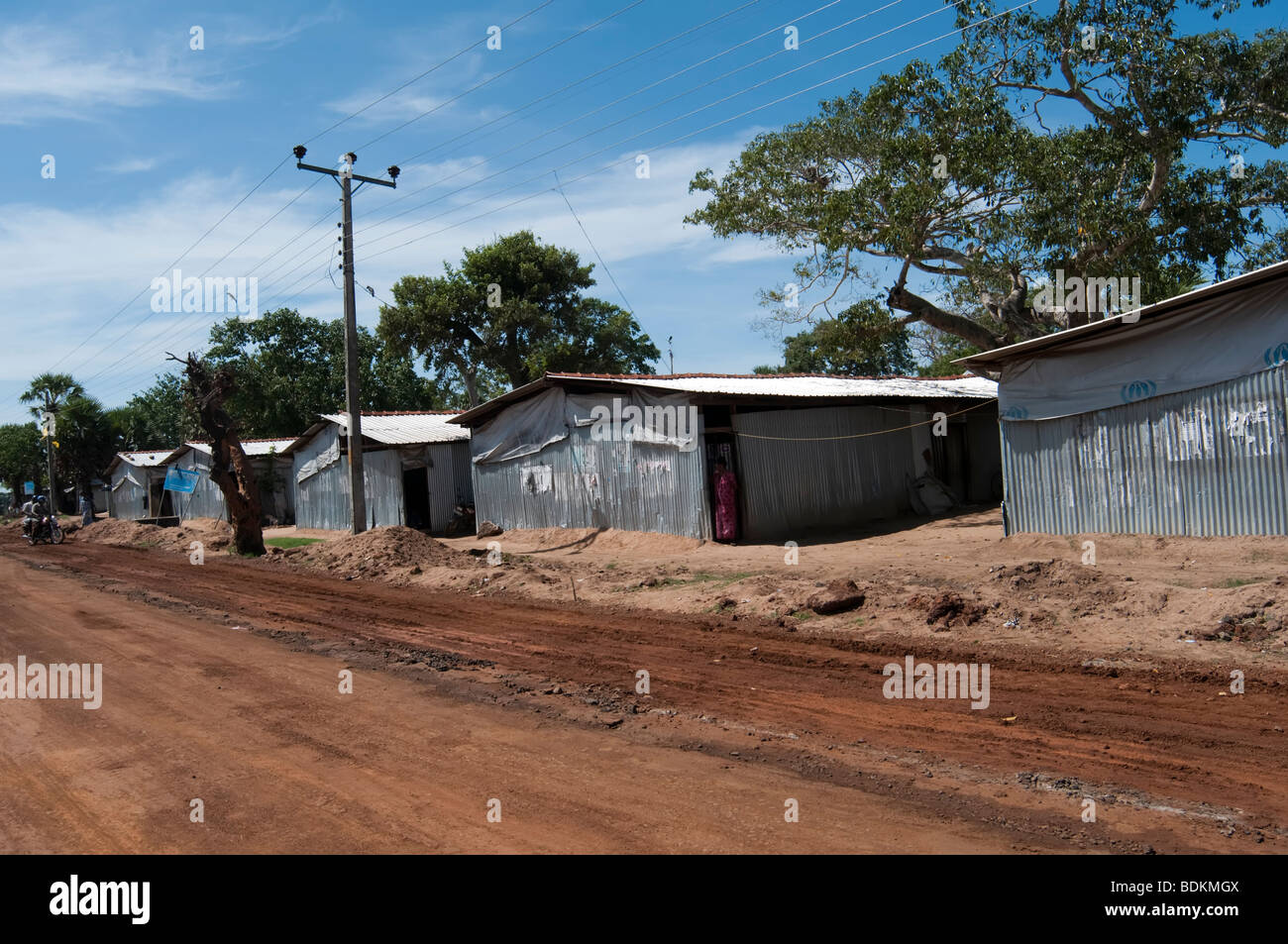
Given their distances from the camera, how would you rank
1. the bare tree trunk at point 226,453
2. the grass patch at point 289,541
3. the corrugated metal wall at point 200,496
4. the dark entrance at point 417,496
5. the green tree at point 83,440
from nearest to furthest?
1. the bare tree trunk at point 226,453
2. the grass patch at point 289,541
3. the dark entrance at point 417,496
4. the corrugated metal wall at point 200,496
5. the green tree at point 83,440

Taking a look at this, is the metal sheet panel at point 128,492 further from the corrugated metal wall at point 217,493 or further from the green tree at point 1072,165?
the green tree at point 1072,165

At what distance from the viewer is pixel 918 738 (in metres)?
6.54

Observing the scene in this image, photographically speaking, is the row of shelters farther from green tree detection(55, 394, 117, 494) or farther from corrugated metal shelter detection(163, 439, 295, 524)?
green tree detection(55, 394, 117, 494)

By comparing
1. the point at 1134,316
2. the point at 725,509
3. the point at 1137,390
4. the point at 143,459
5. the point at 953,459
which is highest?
the point at 143,459

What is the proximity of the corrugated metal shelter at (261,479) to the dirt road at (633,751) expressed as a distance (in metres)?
29.7

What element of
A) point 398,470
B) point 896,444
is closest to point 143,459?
point 398,470

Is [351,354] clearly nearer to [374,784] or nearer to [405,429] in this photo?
[405,429]

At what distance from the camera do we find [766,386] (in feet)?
76.7

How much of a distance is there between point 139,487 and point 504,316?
2309 cm

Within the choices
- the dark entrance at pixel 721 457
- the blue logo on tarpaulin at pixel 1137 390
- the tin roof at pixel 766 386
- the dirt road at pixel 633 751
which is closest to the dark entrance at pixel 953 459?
the tin roof at pixel 766 386

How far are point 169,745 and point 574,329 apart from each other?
4104 centimetres

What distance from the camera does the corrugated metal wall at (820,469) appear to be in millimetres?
20000
